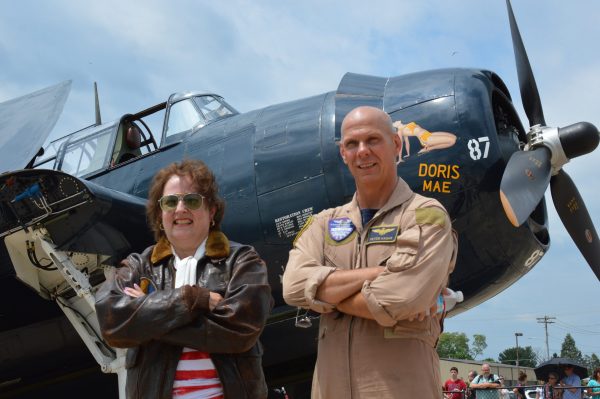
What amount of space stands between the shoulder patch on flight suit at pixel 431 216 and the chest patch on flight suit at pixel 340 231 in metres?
0.30

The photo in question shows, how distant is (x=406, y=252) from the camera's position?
2734 mm

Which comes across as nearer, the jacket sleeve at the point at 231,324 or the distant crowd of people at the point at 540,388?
the jacket sleeve at the point at 231,324

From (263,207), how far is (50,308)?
9.14ft

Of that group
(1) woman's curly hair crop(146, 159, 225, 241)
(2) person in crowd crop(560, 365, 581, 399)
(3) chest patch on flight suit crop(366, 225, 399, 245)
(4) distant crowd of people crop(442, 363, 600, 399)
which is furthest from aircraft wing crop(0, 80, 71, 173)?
(2) person in crowd crop(560, 365, 581, 399)

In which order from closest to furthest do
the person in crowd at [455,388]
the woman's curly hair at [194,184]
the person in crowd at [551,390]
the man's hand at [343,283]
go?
1. the man's hand at [343,283]
2. the woman's curly hair at [194,184]
3. the person in crowd at [551,390]
4. the person in crowd at [455,388]

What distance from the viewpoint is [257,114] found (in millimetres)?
7832

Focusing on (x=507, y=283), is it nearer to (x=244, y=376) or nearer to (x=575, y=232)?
(x=575, y=232)

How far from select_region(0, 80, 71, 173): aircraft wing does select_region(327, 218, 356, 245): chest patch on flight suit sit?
181 inches

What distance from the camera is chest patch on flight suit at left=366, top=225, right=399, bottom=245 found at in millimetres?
2873

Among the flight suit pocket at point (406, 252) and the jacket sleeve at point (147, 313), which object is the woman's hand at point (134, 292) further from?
the flight suit pocket at point (406, 252)

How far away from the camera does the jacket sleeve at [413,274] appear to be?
267 cm

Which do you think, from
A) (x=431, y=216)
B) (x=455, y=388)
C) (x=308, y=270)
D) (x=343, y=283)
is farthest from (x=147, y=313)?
(x=455, y=388)

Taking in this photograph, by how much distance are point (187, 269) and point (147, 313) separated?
0.30m

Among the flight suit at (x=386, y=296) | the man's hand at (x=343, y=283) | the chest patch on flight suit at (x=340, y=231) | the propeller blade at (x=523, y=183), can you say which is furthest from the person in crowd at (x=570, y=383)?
the man's hand at (x=343, y=283)
